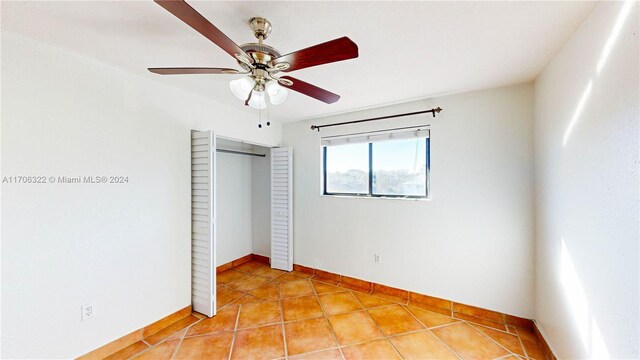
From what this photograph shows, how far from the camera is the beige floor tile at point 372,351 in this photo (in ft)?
6.22

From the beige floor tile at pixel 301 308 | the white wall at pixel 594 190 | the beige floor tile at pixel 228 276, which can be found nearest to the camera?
the white wall at pixel 594 190

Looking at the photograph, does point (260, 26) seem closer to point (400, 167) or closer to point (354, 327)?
point (400, 167)

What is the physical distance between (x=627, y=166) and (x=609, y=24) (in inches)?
28.4

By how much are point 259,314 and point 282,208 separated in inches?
59.1

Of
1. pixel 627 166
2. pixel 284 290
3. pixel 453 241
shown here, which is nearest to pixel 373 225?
pixel 453 241

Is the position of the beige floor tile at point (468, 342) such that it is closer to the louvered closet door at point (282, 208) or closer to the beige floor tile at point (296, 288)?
the beige floor tile at point (296, 288)

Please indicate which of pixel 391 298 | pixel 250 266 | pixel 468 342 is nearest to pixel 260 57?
pixel 468 342

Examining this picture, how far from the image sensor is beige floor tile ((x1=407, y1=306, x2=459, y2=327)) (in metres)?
2.34

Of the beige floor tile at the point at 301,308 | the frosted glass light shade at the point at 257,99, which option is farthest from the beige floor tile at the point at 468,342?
the frosted glass light shade at the point at 257,99

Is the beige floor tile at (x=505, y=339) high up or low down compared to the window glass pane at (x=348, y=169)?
down

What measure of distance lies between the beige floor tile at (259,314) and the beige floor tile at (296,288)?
0.25 metres

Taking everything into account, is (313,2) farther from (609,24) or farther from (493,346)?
(493,346)

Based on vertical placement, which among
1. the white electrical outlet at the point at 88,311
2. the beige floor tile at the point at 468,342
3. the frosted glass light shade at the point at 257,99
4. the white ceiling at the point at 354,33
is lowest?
the beige floor tile at the point at 468,342

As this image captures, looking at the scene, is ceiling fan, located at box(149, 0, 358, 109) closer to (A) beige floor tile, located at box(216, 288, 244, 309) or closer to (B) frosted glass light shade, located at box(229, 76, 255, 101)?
(B) frosted glass light shade, located at box(229, 76, 255, 101)
